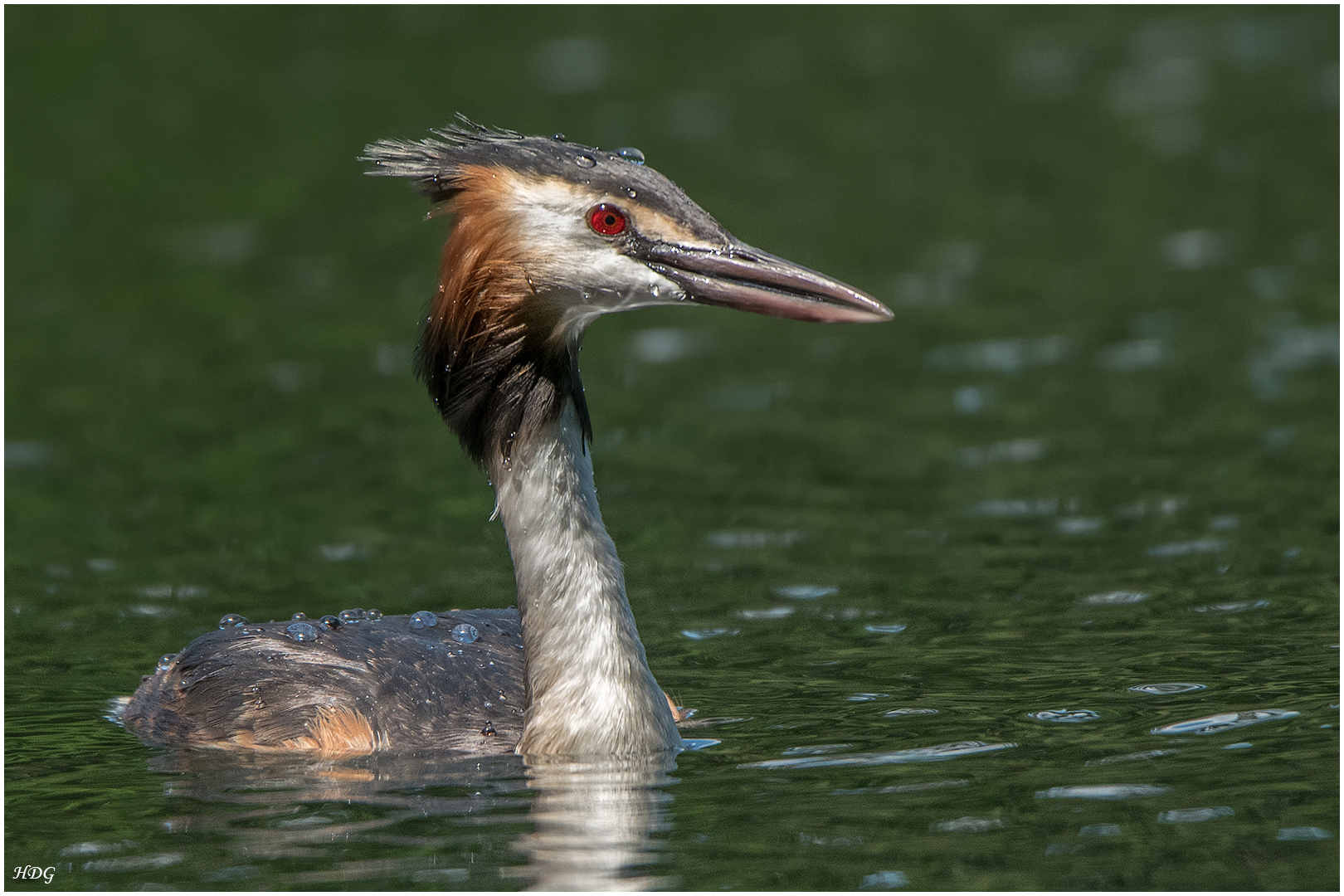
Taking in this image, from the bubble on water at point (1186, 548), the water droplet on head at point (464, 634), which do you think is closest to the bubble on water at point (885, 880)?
the water droplet on head at point (464, 634)

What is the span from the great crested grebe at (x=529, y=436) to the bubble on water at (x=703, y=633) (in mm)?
1825

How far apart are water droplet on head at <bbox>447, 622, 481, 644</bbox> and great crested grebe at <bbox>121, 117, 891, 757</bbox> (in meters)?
0.29

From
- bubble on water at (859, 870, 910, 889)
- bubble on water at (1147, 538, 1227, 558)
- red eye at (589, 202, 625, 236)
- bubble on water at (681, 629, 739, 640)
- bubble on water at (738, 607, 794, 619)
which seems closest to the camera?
bubble on water at (859, 870, 910, 889)

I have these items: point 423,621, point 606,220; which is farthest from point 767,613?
point 606,220

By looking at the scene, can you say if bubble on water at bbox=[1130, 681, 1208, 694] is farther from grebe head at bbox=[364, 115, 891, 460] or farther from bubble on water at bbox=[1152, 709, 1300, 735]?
grebe head at bbox=[364, 115, 891, 460]

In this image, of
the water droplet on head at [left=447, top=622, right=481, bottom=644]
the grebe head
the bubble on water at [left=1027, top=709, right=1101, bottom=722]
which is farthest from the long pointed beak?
the water droplet on head at [left=447, top=622, right=481, bottom=644]

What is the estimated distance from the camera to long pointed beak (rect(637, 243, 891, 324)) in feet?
34.2

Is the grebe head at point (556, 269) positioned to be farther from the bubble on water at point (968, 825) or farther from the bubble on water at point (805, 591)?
the bubble on water at point (805, 591)

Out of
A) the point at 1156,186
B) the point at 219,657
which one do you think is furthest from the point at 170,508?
the point at 1156,186

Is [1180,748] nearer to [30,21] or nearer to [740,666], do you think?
[740,666]

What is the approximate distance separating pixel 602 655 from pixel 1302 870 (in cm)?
345

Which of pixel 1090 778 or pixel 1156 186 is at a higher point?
pixel 1156 186

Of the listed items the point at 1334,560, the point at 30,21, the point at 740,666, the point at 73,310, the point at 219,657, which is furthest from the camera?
the point at 30,21

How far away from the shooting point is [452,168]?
35.6 feet
